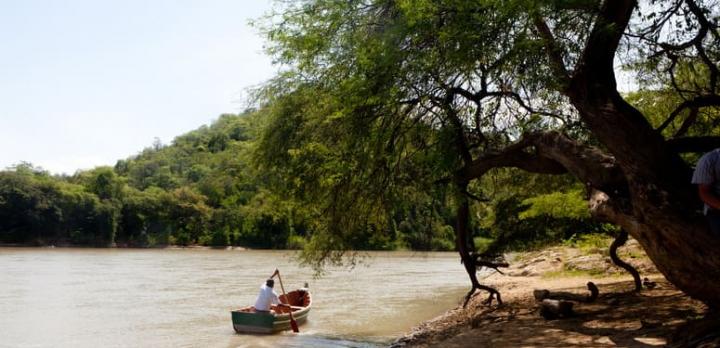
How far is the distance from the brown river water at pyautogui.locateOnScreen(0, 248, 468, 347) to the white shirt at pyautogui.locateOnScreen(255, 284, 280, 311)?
81 cm

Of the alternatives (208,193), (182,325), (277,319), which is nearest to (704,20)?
(277,319)

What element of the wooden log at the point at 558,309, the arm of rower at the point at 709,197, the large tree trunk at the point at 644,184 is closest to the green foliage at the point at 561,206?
the wooden log at the point at 558,309

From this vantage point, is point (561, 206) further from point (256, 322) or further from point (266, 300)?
point (256, 322)

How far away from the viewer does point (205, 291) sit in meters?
26.6

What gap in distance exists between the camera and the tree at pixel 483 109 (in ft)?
22.3

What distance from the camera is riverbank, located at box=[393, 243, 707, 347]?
7.97 metres

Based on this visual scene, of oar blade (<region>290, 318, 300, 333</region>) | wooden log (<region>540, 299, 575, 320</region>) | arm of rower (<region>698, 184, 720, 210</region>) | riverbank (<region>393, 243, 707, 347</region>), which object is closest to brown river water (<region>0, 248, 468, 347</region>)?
oar blade (<region>290, 318, 300, 333</region>)

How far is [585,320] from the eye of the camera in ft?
31.1

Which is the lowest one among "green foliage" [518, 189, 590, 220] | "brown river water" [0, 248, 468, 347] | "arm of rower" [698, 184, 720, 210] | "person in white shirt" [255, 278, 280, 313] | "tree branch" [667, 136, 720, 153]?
"brown river water" [0, 248, 468, 347]

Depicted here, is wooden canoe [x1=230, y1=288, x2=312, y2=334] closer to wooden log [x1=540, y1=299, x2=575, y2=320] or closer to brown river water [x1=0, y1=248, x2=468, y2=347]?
brown river water [x1=0, y1=248, x2=468, y2=347]

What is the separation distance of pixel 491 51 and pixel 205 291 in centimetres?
2127

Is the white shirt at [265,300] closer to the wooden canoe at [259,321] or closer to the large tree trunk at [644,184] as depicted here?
the wooden canoe at [259,321]

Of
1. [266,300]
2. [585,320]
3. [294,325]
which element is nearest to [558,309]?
[585,320]

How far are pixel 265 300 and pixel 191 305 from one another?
6625 mm
